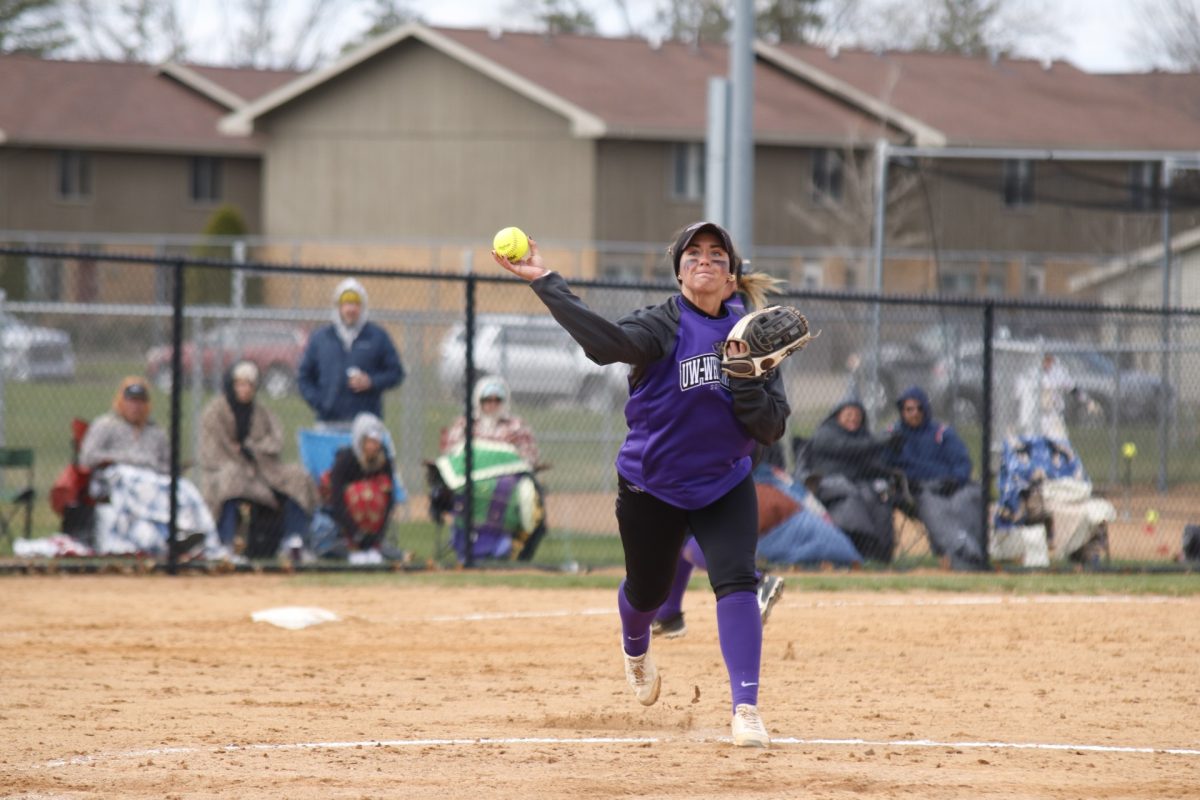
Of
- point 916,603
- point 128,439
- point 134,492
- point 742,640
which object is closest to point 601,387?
point 128,439

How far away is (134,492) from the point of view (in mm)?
11625

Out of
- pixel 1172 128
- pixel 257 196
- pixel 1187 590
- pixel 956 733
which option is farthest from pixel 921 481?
pixel 257 196

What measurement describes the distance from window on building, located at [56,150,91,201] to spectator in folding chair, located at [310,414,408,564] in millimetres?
29215

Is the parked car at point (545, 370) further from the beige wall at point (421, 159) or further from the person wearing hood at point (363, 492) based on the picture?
the beige wall at point (421, 159)

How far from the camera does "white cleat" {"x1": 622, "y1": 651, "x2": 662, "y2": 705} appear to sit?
6.55m

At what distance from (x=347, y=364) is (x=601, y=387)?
6044mm

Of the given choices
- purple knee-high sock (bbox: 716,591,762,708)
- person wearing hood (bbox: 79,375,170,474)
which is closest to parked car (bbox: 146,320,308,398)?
person wearing hood (bbox: 79,375,170,474)

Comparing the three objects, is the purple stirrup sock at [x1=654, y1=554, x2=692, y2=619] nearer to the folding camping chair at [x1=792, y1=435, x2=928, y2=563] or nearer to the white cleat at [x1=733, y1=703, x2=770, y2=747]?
the white cleat at [x1=733, y1=703, x2=770, y2=747]

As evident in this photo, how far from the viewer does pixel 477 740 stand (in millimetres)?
6105

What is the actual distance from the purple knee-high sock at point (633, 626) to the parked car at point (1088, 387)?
Result: 9341 millimetres

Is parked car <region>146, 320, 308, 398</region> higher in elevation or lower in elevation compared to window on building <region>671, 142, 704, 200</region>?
lower

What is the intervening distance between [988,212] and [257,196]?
1812 cm

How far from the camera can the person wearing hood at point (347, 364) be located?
12477 millimetres

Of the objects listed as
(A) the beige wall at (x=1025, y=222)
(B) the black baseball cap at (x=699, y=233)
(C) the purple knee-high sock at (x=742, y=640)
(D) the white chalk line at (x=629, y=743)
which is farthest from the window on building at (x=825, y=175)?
(C) the purple knee-high sock at (x=742, y=640)
